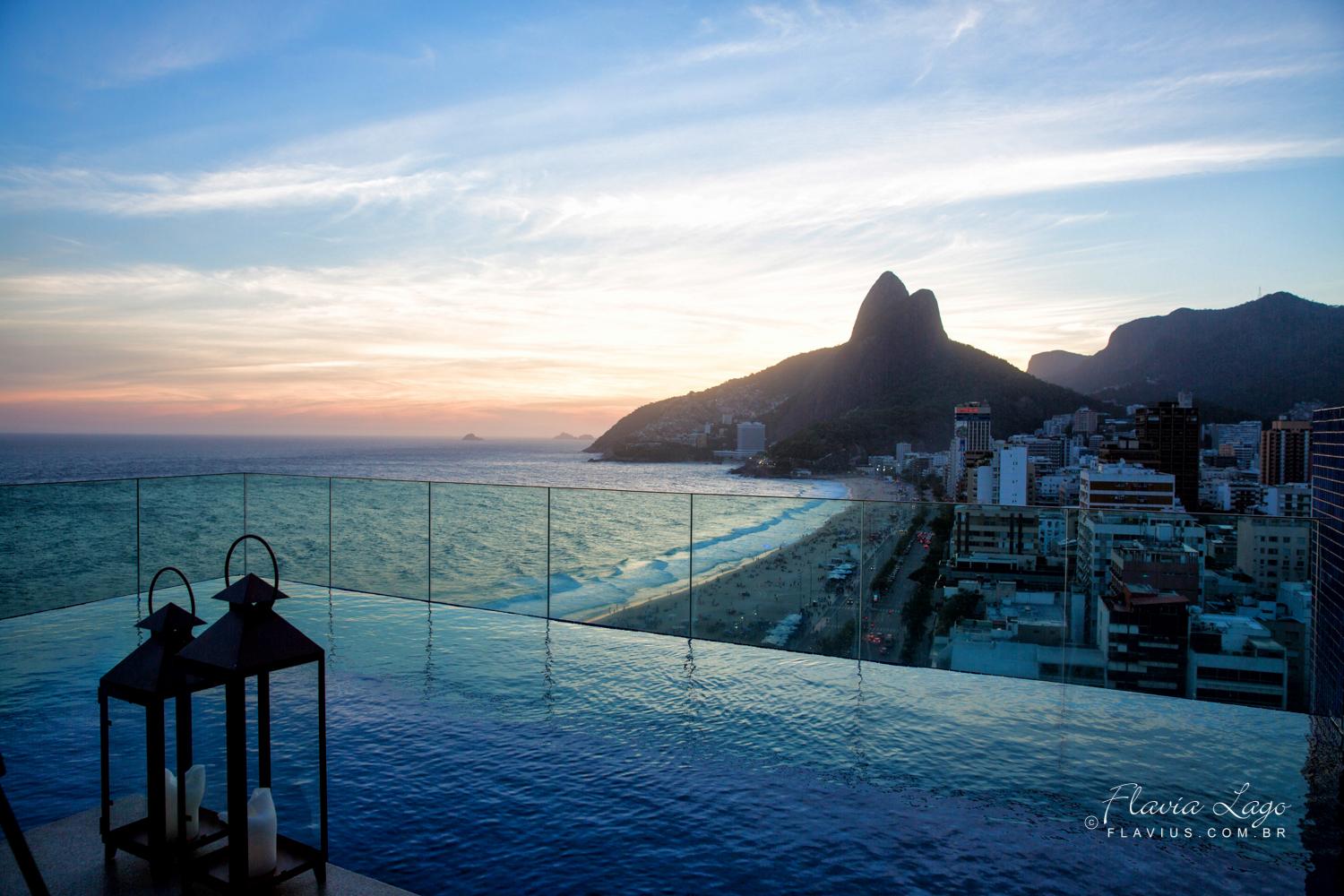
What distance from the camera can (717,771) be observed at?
Result: 351cm

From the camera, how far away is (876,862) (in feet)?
9.04

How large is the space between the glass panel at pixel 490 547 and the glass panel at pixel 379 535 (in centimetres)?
22

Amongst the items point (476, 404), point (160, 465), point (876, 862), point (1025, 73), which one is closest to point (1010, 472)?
point (1025, 73)

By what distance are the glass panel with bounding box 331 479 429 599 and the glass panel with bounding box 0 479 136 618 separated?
6.28 feet

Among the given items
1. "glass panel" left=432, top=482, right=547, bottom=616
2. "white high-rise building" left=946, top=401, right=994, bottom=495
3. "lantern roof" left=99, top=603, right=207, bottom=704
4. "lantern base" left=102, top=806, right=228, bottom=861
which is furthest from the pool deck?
"white high-rise building" left=946, top=401, right=994, bottom=495

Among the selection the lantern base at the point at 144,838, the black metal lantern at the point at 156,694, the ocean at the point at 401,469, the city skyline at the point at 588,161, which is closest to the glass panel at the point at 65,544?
the city skyline at the point at 588,161

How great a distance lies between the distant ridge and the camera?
23.0m

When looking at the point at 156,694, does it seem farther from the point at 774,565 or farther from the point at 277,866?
the point at 774,565

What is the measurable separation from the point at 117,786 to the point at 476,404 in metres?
23.1

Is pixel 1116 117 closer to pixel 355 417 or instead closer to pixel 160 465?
pixel 355 417

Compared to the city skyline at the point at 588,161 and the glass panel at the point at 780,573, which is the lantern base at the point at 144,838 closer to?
the glass panel at the point at 780,573

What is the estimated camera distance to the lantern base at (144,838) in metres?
2.44

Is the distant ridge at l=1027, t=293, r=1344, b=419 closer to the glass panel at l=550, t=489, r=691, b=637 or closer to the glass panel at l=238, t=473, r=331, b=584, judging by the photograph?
the glass panel at l=550, t=489, r=691, b=637

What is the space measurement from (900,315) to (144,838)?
44.6m
